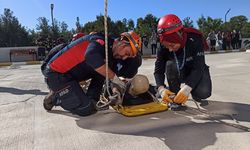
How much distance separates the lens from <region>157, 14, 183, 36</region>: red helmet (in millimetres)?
3830

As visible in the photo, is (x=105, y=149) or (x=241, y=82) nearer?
(x=105, y=149)

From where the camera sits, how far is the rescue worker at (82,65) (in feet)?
12.7

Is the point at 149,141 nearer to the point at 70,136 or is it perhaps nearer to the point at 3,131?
the point at 70,136

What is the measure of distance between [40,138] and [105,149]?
2.48ft

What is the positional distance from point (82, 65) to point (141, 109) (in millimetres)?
867

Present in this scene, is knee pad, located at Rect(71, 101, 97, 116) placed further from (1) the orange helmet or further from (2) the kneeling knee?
(2) the kneeling knee

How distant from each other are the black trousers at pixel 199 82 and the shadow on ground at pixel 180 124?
0.66 feet

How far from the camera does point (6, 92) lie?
6.39 meters

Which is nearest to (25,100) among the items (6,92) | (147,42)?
(6,92)

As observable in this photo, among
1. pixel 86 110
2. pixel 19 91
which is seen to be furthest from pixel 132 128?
pixel 19 91

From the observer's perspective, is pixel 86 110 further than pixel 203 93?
No

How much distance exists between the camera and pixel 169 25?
383 cm

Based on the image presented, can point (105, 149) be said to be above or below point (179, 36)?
below

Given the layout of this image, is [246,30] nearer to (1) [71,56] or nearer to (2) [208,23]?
(2) [208,23]
